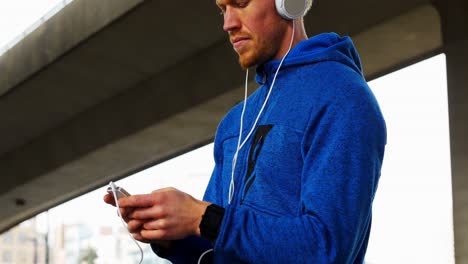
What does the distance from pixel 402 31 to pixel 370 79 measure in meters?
1.77

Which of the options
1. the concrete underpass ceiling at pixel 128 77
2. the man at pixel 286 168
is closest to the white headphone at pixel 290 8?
the man at pixel 286 168

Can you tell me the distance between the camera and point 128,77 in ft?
52.5

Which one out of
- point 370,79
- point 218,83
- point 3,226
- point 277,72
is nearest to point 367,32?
point 370,79

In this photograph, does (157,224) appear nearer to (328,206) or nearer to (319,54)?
(328,206)

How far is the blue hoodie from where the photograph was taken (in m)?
1.79

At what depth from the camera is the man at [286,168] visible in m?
1.79

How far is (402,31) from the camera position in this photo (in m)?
12.9

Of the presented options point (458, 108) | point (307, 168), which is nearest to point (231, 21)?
point (307, 168)

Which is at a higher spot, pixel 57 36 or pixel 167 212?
pixel 57 36

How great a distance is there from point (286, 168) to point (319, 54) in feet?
1.00

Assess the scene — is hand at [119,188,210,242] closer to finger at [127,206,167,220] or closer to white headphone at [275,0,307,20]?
finger at [127,206,167,220]

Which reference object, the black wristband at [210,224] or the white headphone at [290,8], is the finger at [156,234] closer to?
the black wristband at [210,224]

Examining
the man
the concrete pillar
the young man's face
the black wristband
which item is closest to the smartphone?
the man

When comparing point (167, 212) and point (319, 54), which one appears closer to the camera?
point (167, 212)
